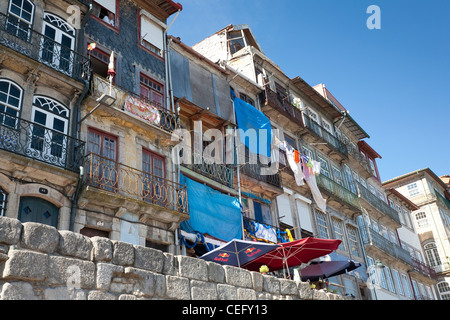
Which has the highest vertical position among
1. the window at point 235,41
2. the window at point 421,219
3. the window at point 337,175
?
the window at point 235,41

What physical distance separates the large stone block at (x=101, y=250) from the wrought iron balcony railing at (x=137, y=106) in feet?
23.7

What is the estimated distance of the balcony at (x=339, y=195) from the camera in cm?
2183

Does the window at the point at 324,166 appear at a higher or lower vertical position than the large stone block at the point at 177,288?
higher

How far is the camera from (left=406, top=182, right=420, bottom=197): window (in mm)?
37312

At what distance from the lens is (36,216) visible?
33.4 feet

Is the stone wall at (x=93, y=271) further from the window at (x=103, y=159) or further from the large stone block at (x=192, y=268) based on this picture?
the window at (x=103, y=159)

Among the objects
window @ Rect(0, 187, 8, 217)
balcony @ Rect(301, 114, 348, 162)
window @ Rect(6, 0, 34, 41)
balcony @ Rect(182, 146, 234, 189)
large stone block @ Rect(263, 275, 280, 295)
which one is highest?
balcony @ Rect(301, 114, 348, 162)

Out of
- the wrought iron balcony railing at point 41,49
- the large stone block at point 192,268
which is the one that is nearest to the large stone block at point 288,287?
the large stone block at point 192,268

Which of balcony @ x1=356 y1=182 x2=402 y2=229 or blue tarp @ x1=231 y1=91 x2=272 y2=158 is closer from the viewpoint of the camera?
blue tarp @ x1=231 y1=91 x2=272 y2=158

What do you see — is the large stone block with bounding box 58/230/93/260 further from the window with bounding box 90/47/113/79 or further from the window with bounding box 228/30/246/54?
the window with bounding box 228/30/246/54

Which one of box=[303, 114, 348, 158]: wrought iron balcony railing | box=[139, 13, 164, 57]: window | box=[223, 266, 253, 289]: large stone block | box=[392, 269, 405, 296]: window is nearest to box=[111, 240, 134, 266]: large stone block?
box=[223, 266, 253, 289]: large stone block

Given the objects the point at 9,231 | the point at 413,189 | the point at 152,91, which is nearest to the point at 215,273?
the point at 9,231

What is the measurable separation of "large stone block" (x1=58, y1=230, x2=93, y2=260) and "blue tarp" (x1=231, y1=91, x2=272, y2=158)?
12256mm

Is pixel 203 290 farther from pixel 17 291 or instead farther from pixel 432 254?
pixel 432 254
